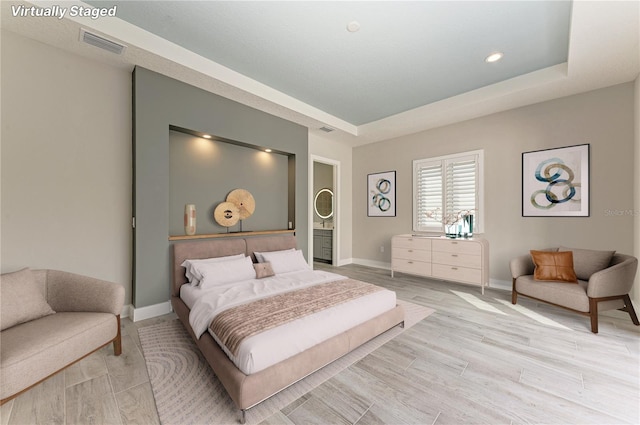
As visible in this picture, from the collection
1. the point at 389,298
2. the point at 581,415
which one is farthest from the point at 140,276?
the point at 581,415

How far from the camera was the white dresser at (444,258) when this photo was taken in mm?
4066

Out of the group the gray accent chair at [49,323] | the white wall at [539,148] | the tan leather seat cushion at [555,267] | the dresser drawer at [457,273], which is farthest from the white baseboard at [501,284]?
the gray accent chair at [49,323]

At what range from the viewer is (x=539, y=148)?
3.92m

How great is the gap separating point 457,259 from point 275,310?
332 cm

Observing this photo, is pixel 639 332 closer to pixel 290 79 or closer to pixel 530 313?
pixel 530 313

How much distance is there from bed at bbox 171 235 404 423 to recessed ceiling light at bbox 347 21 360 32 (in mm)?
2649

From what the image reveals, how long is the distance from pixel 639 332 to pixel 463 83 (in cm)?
347

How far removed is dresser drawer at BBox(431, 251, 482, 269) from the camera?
4066mm

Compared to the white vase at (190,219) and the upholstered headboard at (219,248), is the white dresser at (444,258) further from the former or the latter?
the white vase at (190,219)

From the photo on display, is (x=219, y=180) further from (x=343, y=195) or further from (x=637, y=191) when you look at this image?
(x=637, y=191)

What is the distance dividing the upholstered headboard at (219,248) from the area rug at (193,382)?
2.16 ft

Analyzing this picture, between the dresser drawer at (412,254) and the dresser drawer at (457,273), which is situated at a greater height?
the dresser drawer at (412,254)

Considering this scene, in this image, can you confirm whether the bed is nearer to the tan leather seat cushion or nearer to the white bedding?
the white bedding

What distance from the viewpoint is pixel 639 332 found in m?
2.70
